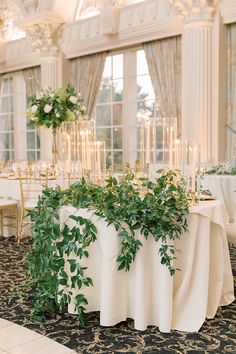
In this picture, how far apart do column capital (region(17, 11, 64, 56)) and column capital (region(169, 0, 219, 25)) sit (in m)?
3.16

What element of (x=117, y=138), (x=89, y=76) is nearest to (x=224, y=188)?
(x=117, y=138)

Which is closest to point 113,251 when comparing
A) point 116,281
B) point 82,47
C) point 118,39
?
point 116,281

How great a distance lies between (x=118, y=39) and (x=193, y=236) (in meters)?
5.92

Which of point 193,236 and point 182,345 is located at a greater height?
point 193,236

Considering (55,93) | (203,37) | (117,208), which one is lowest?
(117,208)

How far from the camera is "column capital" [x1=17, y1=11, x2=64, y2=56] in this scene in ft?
30.8

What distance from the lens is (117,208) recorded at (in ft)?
10.5

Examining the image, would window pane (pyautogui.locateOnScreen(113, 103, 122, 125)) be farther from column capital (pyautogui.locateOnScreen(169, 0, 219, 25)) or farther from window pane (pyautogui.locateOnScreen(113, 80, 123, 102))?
column capital (pyautogui.locateOnScreen(169, 0, 219, 25))

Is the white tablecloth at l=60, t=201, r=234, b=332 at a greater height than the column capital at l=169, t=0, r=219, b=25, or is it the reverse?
the column capital at l=169, t=0, r=219, b=25

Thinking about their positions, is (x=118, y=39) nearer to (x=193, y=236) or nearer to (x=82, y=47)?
(x=82, y=47)

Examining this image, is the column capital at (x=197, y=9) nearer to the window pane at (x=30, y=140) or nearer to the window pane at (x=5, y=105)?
the window pane at (x=30, y=140)

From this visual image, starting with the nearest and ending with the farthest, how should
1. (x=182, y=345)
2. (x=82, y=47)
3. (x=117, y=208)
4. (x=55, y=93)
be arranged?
(x=182, y=345) → (x=117, y=208) → (x=55, y=93) → (x=82, y=47)

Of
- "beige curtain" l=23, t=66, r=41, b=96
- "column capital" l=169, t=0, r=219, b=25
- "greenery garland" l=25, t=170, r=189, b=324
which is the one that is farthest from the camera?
"beige curtain" l=23, t=66, r=41, b=96

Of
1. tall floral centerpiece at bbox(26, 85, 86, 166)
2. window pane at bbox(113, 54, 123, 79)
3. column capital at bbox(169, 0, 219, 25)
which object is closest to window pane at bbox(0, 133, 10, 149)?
window pane at bbox(113, 54, 123, 79)
